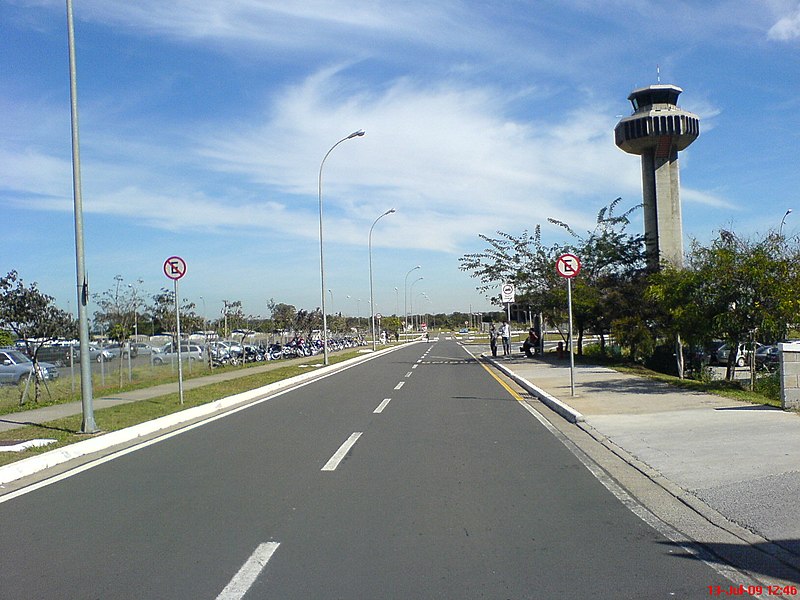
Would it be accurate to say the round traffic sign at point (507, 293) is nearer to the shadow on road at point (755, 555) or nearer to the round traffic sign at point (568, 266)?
the round traffic sign at point (568, 266)

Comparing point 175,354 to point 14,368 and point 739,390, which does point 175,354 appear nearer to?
point 14,368

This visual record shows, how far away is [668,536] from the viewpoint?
614cm

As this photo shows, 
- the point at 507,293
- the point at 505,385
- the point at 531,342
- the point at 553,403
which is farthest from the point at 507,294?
the point at 553,403

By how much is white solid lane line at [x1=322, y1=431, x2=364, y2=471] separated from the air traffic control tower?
1356 inches

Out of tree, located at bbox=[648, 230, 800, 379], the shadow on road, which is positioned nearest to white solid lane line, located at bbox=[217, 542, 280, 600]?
the shadow on road

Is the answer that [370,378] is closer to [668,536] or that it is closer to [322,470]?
[322,470]

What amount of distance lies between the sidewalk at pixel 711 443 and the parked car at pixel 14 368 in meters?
17.3

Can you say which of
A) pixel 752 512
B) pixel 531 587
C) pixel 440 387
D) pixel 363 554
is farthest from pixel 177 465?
pixel 440 387

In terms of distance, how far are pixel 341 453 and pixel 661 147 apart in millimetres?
38871

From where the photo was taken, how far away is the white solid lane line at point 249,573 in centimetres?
494

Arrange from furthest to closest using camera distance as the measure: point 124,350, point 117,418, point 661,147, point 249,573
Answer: point 661,147
point 124,350
point 117,418
point 249,573

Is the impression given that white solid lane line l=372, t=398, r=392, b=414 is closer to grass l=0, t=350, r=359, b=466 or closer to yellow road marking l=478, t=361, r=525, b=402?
yellow road marking l=478, t=361, r=525, b=402

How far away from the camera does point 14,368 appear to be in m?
26.3

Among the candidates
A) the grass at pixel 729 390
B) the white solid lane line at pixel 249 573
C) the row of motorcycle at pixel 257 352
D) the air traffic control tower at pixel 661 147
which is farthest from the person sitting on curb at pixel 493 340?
the white solid lane line at pixel 249 573
